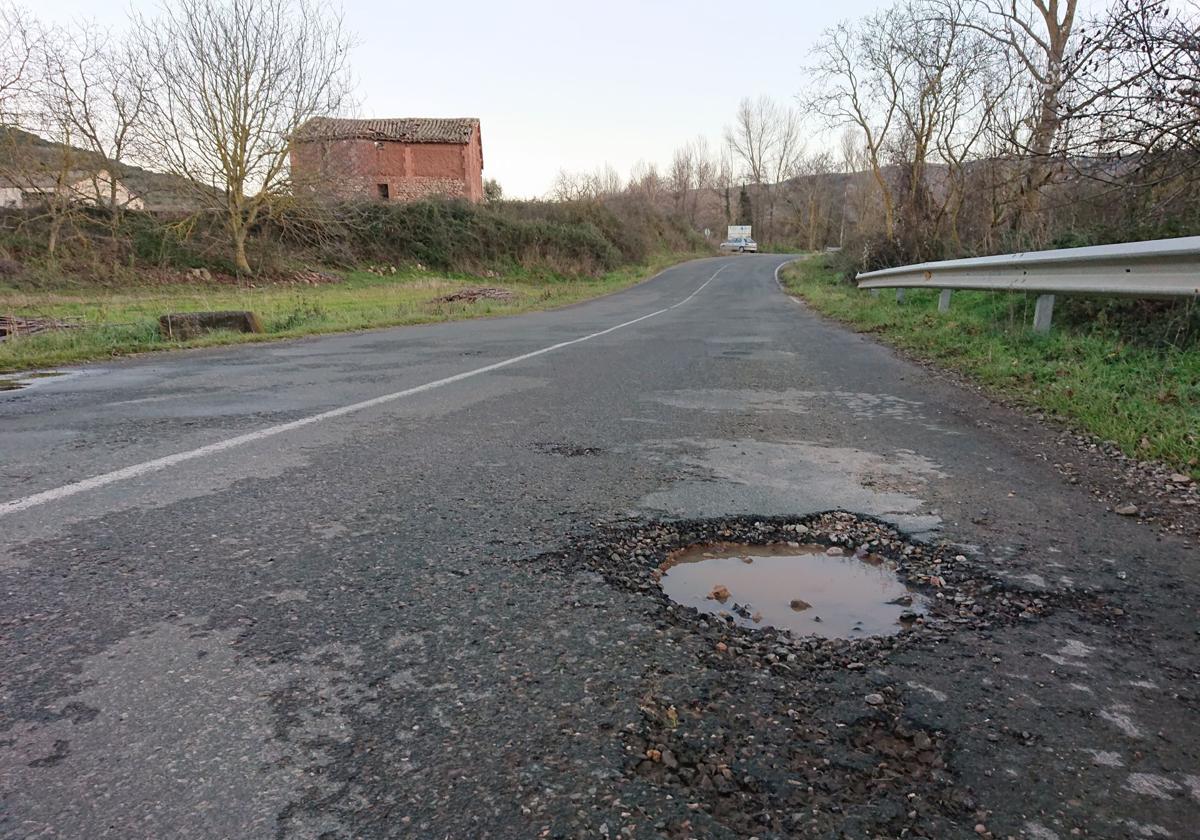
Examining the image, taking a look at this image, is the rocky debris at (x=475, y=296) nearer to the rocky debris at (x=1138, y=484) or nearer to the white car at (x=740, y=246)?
the rocky debris at (x=1138, y=484)

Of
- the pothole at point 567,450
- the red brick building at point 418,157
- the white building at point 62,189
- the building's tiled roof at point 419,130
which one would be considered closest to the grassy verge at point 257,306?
the white building at point 62,189

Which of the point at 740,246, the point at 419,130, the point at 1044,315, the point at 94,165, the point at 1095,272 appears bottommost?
the point at 1044,315

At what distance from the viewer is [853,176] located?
172 ft

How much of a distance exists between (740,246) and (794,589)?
243 ft

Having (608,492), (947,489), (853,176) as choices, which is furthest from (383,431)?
(853,176)

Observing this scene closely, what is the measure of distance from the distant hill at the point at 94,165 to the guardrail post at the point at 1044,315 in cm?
2606

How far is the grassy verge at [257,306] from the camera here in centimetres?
1011

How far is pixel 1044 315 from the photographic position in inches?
309

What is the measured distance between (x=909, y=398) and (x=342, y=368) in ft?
19.2

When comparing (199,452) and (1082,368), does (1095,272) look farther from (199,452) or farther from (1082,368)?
(199,452)

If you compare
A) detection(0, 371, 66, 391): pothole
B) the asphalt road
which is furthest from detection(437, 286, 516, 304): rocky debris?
the asphalt road

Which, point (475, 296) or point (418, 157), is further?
point (418, 157)

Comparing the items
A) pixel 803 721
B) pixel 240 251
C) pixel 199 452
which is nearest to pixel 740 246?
pixel 240 251

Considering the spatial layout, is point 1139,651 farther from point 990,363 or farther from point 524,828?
point 990,363
